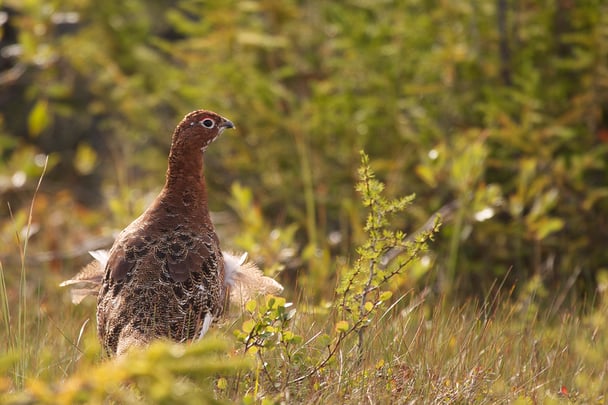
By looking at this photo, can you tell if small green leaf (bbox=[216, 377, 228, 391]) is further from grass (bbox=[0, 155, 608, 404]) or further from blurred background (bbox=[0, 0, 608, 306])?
blurred background (bbox=[0, 0, 608, 306])

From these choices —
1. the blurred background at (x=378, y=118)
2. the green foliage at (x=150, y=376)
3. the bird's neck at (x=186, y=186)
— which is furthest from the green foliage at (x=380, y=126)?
the green foliage at (x=150, y=376)

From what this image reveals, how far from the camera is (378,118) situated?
7.98 m

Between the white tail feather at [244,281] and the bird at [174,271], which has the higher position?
the bird at [174,271]

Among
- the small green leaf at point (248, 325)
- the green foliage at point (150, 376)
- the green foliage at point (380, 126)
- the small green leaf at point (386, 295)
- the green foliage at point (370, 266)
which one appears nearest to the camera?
the green foliage at point (150, 376)

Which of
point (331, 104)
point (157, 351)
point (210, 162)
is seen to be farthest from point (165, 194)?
point (210, 162)

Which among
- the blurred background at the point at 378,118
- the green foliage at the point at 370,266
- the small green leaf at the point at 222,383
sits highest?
Result: the green foliage at the point at 370,266

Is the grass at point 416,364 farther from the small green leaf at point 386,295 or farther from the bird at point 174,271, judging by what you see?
the small green leaf at point 386,295

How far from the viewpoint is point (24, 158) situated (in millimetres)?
8898

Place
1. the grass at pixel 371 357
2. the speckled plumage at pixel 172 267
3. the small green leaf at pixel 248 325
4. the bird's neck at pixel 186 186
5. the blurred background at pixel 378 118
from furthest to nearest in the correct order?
1. the blurred background at pixel 378 118
2. the bird's neck at pixel 186 186
3. the speckled plumage at pixel 172 267
4. the grass at pixel 371 357
5. the small green leaf at pixel 248 325

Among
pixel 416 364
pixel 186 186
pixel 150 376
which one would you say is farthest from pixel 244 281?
pixel 150 376

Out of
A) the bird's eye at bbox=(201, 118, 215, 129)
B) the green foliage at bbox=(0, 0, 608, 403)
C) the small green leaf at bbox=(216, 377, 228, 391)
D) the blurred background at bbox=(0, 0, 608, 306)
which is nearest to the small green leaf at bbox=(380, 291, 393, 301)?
the small green leaf at bbox=(216, 377, 228, 391)

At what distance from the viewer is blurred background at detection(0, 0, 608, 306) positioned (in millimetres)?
7316

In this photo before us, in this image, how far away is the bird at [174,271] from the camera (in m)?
4.15

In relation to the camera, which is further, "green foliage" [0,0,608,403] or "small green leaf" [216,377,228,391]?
"green foliage" [0,0,608,403]
